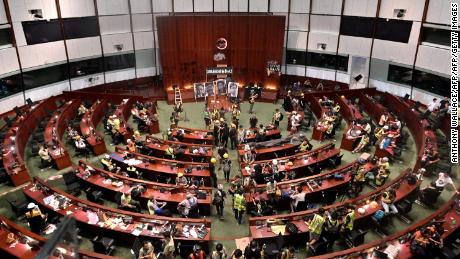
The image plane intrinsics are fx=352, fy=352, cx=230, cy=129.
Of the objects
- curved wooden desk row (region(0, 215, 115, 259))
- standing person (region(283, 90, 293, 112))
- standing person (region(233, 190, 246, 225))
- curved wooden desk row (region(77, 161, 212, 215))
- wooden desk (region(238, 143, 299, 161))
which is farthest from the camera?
standing person (region(283, 90, 293, 112))

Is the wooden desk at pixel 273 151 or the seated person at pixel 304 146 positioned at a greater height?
the seated person at pixel 304 146

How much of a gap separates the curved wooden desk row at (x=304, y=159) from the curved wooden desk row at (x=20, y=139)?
10082 mm

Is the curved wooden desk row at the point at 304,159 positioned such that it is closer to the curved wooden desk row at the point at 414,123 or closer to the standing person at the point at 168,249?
the curved wooden desk row at the point at 414,123

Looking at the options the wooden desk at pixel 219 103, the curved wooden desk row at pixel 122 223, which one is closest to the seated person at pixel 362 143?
the wooden desk at pixel 219 103

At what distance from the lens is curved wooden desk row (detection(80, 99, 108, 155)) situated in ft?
61.6

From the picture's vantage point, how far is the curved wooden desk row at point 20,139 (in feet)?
52.2

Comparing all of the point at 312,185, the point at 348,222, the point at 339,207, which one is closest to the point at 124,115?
the point at 312,185

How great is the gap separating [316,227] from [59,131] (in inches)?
604

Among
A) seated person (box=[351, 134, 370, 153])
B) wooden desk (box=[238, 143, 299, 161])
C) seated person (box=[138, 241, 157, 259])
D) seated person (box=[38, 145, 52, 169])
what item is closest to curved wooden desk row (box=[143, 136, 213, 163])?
wooden desk (box=[238, 143, 299, 161])

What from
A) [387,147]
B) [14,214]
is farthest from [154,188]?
[387,147]

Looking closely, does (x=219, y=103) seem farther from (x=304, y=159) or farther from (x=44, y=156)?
(x=44, y=156)

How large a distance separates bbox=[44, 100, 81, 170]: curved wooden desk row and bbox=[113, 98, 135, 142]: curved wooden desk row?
2.73m

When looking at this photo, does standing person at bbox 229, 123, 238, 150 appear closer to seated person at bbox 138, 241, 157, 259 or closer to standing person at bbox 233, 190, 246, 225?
standing person at bbox 233, 190, 246, 225

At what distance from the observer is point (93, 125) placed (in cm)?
2062
